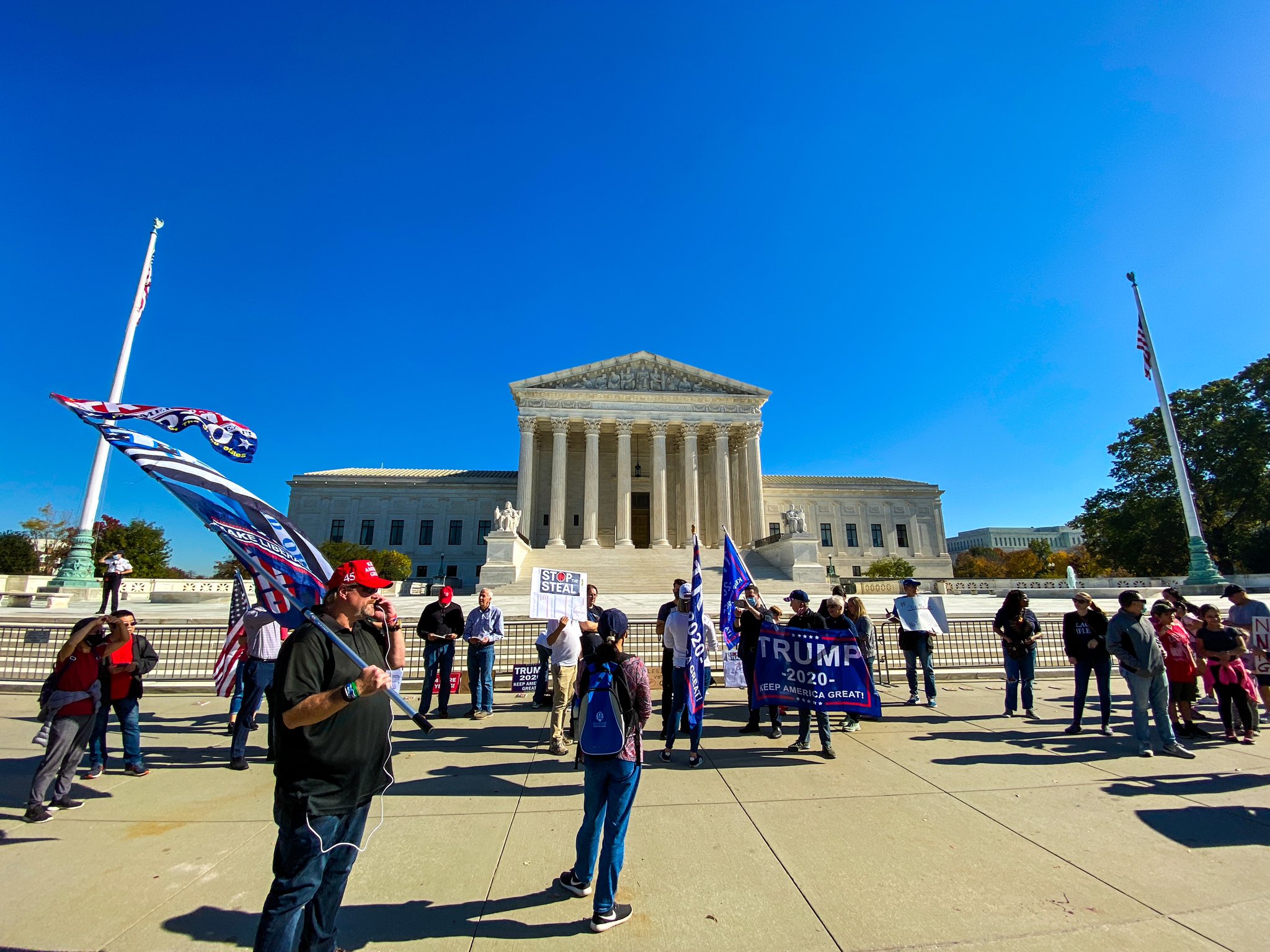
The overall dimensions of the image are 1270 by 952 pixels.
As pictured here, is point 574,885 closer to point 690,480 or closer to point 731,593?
point 731,593

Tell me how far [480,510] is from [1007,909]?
179ft

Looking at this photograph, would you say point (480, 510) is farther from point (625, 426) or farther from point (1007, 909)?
point (1007, 909)

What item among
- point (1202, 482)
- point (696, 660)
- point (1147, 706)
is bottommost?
point (1147, 706)

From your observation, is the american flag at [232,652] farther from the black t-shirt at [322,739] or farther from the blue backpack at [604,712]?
the blue backpack at [604,712]

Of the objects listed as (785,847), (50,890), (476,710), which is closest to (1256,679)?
(785,847)

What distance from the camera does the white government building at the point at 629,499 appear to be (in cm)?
3819

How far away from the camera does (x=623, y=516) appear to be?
4247 cm

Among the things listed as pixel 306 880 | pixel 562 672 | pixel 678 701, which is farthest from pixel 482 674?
pixel 306 880

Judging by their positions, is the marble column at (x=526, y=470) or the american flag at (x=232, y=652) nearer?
the american flag at (x=232, y=652)

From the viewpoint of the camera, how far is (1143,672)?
6.91 meters

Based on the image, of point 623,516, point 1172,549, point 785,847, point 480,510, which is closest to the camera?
point 785,847

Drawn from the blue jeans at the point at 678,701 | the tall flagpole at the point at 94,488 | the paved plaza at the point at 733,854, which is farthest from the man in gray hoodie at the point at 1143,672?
the tall flagpole at the point at 94,488

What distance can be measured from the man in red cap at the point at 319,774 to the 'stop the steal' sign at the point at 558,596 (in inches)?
223

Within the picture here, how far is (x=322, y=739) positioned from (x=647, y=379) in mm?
44731
